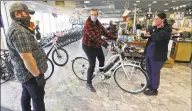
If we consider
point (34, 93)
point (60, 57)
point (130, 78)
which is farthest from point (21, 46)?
point (60, 57)

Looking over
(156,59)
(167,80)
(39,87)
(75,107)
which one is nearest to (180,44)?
(167,80)

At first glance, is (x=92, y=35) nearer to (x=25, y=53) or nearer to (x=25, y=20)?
(x=25, y=20)

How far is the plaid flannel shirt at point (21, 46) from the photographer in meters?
1.22

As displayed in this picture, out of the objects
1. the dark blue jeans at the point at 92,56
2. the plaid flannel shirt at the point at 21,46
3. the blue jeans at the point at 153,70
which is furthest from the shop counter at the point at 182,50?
the plaid flannel shirt at the point at 21,46

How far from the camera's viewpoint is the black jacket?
2.10 m

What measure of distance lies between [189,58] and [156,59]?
3.02 m

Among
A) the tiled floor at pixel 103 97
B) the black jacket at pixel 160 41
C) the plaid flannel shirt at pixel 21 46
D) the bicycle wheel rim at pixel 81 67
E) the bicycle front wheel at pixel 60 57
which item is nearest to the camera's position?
the plaid flannel shirt at pixel 21 46

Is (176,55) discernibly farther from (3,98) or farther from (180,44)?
(3,98)

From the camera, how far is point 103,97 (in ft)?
A: 8.34

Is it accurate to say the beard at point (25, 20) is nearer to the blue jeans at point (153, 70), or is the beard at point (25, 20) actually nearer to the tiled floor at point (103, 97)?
the tiled floor at point (103, 97)

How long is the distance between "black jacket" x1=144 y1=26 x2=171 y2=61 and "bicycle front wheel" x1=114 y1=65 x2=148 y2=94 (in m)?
0.39

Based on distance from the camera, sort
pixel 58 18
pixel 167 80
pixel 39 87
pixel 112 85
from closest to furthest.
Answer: pixel 39 87 < pixel 112 85 < pixel 167 80 < pixel 58 18

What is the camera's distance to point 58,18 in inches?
317

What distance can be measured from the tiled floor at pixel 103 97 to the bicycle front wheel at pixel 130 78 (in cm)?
12
